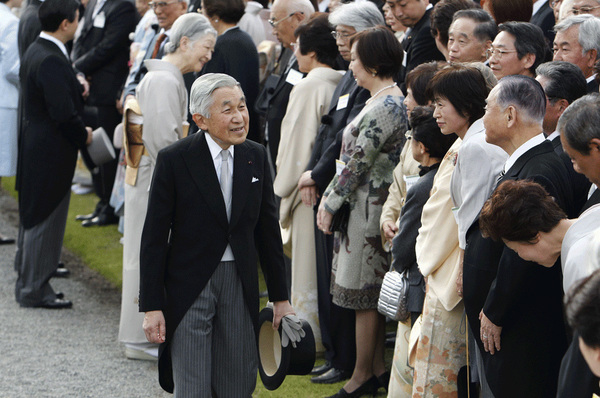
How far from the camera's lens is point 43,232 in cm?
688

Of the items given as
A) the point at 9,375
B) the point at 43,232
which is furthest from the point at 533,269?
the point at 43,232

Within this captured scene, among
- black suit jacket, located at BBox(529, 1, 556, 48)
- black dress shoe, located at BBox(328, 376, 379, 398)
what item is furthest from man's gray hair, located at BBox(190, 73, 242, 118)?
black suit jacket, located at BBox(529, 1, 556, 48)

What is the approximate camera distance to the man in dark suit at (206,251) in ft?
12.6

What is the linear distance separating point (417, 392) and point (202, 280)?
1085mm

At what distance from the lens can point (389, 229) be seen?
15.3ft

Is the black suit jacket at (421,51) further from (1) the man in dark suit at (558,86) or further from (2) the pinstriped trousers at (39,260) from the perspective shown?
(2) the pinstriped trousers at (39,260)

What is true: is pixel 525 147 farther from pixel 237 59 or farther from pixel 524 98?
pixel 237 59

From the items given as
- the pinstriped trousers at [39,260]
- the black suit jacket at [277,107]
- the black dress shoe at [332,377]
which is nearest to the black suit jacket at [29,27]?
the pinstriped trousers at [39,260]

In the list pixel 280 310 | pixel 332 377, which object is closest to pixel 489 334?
pixel 280 310

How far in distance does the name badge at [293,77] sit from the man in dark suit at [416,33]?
744 mm

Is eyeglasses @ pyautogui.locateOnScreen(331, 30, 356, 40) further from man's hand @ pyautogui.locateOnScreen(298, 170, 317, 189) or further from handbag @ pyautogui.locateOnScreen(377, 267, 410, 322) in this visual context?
handbag @ pyautogui.locateOnScreen(377, 267, 410, 322)

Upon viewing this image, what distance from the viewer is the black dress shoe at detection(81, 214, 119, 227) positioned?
911 centimetres

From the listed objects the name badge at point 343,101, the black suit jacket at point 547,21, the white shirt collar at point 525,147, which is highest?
the white shirt collar at point 525,147

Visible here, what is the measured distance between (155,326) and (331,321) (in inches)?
69.9
